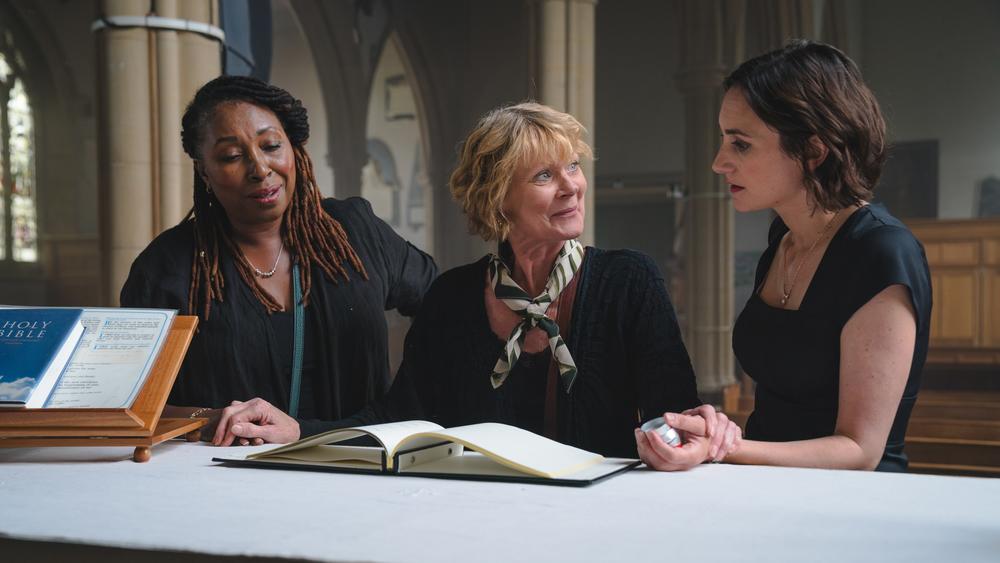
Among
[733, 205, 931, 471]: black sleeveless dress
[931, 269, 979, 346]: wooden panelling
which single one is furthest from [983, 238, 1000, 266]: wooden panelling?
[733, 205, 931, 471]: black sleeveless dress

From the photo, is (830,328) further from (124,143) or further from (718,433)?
(124,143)

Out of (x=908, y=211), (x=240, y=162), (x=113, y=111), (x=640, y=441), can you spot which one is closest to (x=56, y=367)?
(x=240, y=162)

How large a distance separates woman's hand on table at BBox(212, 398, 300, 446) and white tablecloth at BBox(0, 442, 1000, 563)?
0.37 metres

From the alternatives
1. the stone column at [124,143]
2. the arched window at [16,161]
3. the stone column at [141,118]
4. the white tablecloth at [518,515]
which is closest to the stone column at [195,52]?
the stone column at [141,118]

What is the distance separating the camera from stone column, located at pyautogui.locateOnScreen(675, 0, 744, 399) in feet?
43.3

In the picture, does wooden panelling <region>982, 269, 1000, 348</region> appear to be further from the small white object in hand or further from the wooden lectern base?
the wooden lectern base

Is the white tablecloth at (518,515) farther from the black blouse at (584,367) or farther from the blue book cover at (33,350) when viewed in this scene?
the black blouse at (584,367)

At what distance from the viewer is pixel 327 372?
295cm

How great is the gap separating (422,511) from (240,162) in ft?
5.21

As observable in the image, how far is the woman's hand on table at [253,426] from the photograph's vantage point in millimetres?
2350

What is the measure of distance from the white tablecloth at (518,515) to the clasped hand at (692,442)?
0.03 metres

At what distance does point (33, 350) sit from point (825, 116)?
5.90ft

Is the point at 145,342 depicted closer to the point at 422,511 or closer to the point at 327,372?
the point at 327,372

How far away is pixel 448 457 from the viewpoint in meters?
2.01
